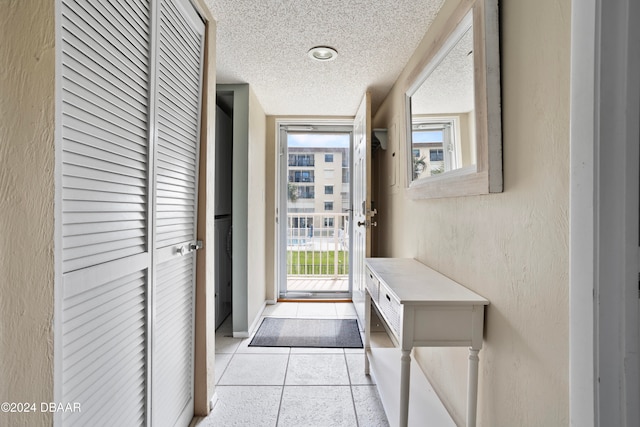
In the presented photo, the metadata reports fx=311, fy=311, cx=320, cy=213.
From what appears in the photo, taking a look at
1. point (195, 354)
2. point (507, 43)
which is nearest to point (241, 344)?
point (195, 354)

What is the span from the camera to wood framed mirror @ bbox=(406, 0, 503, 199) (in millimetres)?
1069

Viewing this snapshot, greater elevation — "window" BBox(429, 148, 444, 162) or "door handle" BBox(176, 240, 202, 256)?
"window" BBox(429, 148, 444, 162)

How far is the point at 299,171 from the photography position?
3.88m

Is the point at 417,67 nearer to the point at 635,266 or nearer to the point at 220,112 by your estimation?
the point at 635,266

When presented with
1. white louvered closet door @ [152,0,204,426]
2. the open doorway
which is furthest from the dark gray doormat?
white louvered closet door @ [152,0,204,426]

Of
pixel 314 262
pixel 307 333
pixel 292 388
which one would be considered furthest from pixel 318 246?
pixel 292 388

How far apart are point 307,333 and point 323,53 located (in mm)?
2253

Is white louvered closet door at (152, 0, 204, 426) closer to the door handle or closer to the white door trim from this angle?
the door handle

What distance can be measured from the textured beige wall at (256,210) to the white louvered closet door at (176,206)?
1128mm

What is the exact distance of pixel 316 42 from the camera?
6.33ft

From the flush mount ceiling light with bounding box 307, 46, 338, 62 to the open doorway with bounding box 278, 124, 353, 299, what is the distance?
61.2 inches

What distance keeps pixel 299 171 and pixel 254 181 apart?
3.34ft

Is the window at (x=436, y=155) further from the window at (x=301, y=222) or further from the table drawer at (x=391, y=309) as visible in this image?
the window at (x=301, y=222)

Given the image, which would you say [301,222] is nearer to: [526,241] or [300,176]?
[300,176]
